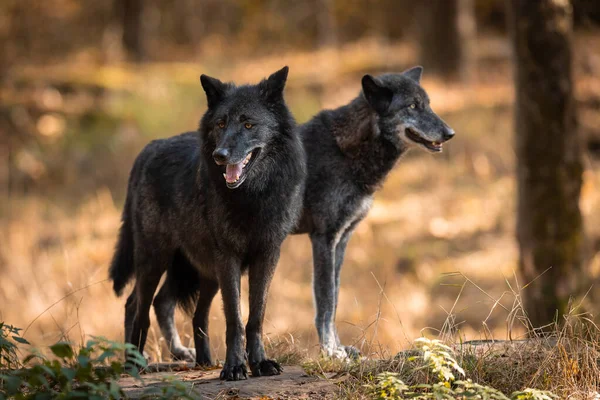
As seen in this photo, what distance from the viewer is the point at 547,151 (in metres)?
8.41

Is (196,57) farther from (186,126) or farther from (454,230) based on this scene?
(454,230)

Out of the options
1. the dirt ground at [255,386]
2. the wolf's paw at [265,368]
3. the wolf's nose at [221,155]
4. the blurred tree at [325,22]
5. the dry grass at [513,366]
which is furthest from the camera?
the blurred tree at [325,22]

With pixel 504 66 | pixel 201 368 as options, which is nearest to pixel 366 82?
pixel 201 368

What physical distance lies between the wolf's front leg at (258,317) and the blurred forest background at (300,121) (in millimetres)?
920

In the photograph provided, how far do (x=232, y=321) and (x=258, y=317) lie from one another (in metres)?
0.20

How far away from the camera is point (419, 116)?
21.4 ft

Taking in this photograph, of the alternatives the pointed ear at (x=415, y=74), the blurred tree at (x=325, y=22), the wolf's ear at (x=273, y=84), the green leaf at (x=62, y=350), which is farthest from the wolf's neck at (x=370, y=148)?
the blurred tree at (x=325, y=22)

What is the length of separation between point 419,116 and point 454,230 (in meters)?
8.24

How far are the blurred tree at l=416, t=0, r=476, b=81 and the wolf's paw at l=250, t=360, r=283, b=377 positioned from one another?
1460 cm

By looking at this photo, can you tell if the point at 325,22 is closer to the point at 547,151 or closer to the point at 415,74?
the point at 547,151

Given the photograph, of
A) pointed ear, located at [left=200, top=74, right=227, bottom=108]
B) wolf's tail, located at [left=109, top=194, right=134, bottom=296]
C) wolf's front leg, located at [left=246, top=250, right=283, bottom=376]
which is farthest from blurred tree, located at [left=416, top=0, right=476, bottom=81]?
wolf's front leg, located at [left=246, top=250, right=283, bottom=376]

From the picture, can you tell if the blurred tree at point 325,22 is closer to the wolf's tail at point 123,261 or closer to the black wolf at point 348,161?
the black wolf at point 348,161

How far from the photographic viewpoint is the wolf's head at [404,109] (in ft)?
21.3

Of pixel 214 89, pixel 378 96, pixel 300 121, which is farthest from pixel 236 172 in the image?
pixel 300 121
